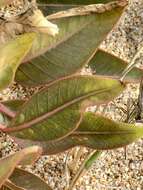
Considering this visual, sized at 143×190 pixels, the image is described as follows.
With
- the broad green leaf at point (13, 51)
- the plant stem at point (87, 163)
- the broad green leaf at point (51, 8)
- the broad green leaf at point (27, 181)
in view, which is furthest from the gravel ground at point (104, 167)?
the broad green leaf at point (13, 51)

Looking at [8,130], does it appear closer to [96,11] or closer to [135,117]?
[96,11]

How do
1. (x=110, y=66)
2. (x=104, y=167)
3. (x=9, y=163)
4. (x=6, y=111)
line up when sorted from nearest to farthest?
(x=9, y=163)
(x=6, y=111)
(x=110, y=66)
(x=104, y=167)

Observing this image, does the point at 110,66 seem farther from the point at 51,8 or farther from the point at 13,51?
the point at 13,51

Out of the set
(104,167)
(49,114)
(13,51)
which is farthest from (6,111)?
(104,167)

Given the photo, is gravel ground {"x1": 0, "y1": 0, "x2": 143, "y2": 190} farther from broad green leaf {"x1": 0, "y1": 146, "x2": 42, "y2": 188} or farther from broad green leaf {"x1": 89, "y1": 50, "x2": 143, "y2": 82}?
broad green leaf {"x1": 0, "y1": 146, "x2": 42, "y2": 188}

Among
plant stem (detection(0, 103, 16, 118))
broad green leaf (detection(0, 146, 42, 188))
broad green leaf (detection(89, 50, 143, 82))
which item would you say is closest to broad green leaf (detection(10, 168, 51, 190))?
plant stem (detection(0, 103, 16, 118))

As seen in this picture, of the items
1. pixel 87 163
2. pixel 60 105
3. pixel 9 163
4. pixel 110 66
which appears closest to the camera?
pixel 9 163
